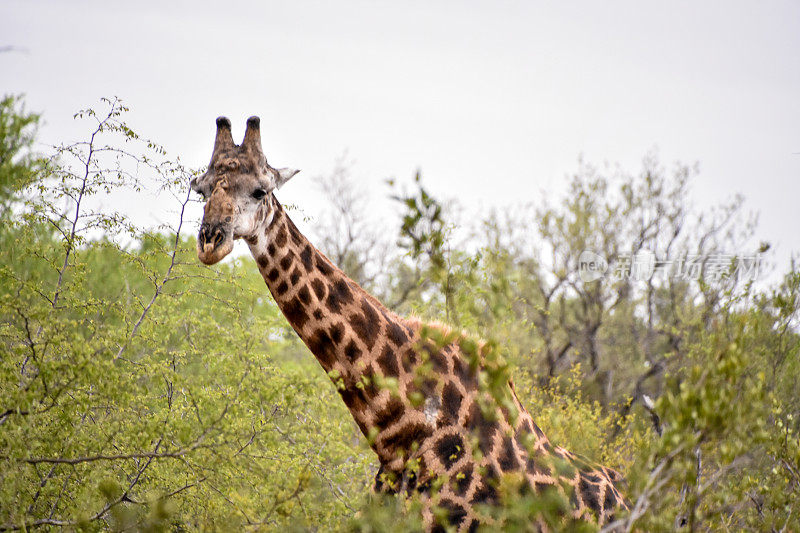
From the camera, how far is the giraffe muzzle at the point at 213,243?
13.1ft

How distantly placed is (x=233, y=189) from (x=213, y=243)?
1.71 feet

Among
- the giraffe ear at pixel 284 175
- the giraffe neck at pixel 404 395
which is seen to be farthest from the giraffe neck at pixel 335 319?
the giraffe ear at pixel 284 175

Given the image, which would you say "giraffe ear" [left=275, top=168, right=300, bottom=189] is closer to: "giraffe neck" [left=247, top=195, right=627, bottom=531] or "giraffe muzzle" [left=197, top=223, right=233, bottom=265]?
"giraffe neck" [left=247, top=195, right=627, bottom=531]

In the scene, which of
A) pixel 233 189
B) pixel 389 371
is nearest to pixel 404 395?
pixel 389 371

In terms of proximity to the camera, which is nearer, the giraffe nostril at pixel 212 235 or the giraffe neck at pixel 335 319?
the giraffe nostril at pixel 212 235

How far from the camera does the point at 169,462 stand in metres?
4.67

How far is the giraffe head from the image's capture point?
13.5ft

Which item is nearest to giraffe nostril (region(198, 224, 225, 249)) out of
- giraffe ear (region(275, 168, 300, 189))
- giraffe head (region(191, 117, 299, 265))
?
giraffe head (region(191, 117, 299, 265))

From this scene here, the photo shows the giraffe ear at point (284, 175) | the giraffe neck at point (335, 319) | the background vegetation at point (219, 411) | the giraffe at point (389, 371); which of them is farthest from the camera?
the giraffe ear at point (284, 175)

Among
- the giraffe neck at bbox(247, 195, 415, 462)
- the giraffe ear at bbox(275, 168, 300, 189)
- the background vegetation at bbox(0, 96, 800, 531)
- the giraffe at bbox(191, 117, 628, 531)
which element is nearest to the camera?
the background vegetation at bbox(0, 96, 800, 531)

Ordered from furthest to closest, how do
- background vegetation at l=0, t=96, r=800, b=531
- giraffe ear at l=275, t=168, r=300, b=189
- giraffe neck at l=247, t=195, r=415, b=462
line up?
1. giraffe ear at l=275, t=168, r=300, b=189
2. giraffe neck at l=247, t=195, r=415, b=462
3. background vegetation at l=0, t=96, r=800, b=531

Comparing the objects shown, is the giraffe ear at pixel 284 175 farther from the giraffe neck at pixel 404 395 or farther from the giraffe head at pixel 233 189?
the giraffe neck at pixel 404 395

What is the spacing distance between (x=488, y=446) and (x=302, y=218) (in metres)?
2.72

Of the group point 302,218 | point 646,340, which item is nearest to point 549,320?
point 646,340
